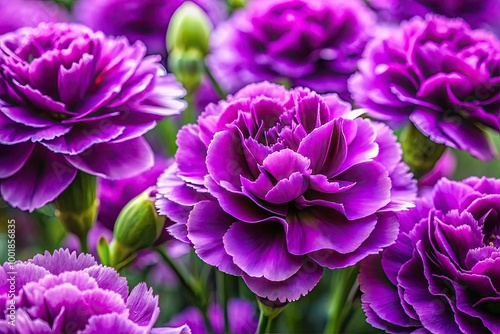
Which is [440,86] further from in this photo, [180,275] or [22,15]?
[22,15]

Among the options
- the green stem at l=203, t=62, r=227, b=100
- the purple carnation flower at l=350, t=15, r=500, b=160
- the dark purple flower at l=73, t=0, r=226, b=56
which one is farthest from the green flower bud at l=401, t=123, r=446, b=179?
the dark purple flower at l=73, t=0, r=226, b=56

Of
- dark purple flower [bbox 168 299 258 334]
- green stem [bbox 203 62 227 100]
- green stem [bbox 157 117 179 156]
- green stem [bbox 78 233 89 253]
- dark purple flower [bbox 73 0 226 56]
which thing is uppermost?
dark purple flower [bbox 73 0 226 56]

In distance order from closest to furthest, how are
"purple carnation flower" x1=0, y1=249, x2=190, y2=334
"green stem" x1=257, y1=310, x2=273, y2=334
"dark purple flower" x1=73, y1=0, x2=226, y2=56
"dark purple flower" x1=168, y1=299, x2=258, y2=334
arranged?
"purple carnation flower" x1=0, y1=249, x2=190, y2=334 < "green stem" x1=257, y1=310, x2=273, y2=334 < "dark purple flower" x1=168, y1=299, x2=258, y2=334 < "dark purple flower" x1=73, y1=0, x2=226, y2=56

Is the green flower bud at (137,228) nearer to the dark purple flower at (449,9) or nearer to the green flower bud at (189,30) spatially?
the green flower bud at (189,30)

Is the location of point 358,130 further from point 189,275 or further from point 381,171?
point 189,275

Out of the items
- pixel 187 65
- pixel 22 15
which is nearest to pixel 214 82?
pixel 187 65

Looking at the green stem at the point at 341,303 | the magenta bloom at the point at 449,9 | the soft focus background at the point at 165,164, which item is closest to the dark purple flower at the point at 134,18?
the soft focus background at the point at 165,164

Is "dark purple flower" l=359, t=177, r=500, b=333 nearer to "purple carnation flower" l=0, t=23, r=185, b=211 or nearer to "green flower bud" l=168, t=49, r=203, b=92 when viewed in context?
"purple carnation flower" l=0, t=23, r=185, b=211
